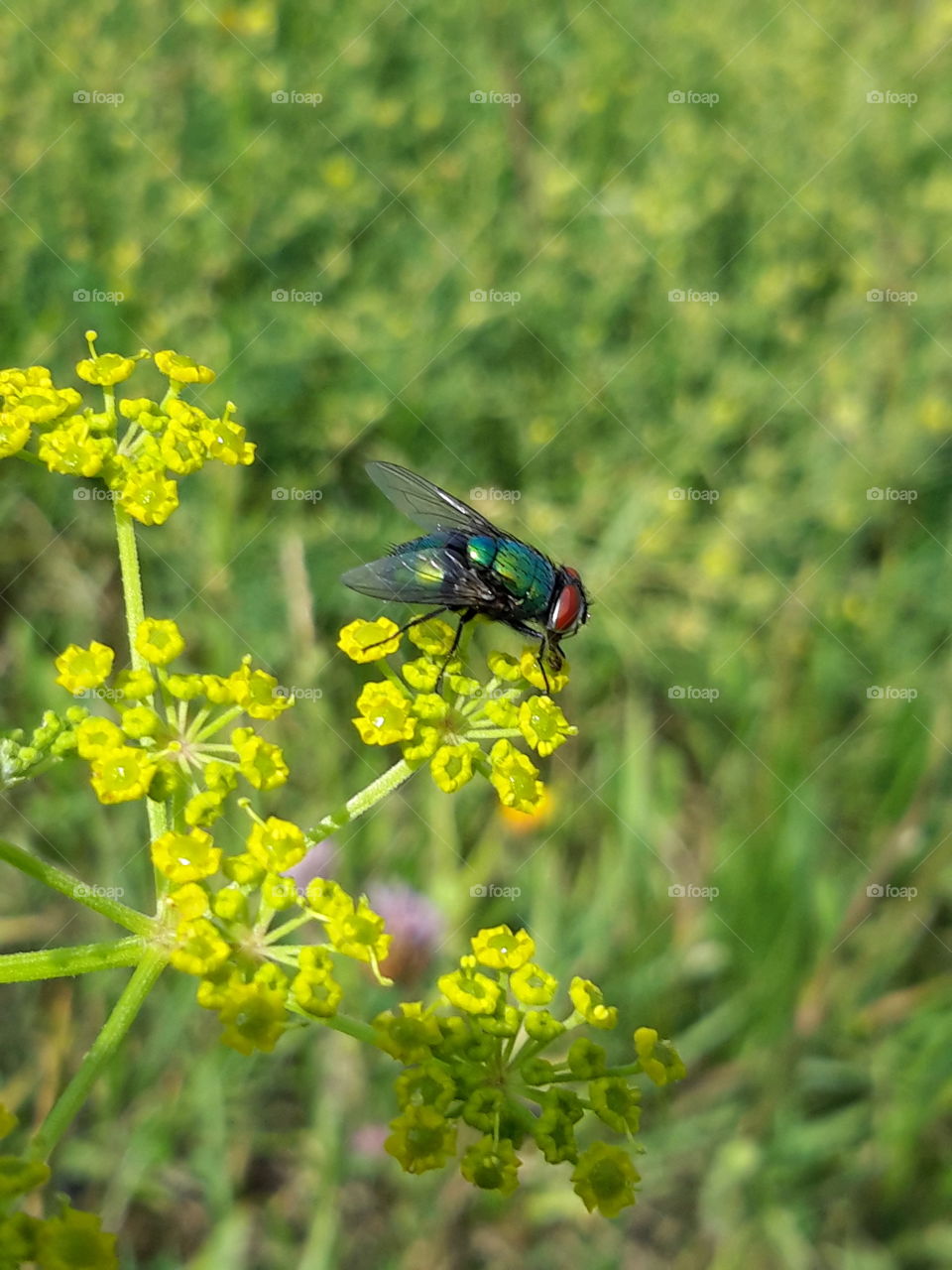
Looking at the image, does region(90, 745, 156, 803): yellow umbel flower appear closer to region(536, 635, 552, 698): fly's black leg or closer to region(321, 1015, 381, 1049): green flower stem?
region(321, 1015, 381, 1049): green flower stem

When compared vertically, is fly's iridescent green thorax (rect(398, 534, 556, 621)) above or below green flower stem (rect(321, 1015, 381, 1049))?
above

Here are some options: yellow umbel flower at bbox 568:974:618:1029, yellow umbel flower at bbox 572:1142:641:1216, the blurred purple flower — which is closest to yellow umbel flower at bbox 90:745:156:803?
yellow umbel flower at bbox 568:974:618:1029

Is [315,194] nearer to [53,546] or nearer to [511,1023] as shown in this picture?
[53,546]

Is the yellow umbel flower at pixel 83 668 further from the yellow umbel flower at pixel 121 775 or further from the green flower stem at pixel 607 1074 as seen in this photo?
the green flower stem at pixel 607 1074

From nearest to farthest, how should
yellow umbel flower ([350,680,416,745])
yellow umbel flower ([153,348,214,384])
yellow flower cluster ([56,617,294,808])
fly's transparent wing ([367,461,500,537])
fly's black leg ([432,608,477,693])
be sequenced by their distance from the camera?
yellow flower cluster ([56,617,294,808]), yellow umbel flower ([350,680,416,745]), fly's black leg ([432,608,477,693]), yellow umbel flower ([153,348,214,384]), fly's transparent wing ([367,461,500,537])

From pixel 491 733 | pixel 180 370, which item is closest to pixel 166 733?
pixel 491 733

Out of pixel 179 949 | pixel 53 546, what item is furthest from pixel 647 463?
pixel 179 949
